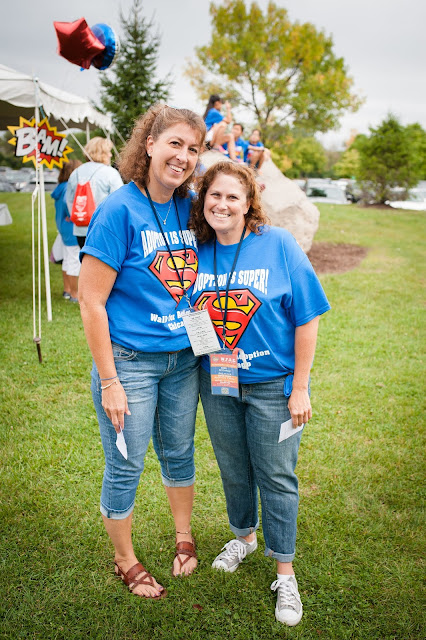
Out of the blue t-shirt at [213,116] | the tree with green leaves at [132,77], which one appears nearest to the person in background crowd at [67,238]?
the blue t-shirt at [213,116]

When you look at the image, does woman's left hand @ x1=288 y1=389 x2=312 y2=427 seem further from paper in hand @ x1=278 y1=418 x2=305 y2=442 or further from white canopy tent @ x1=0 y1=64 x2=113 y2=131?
white canopy tent @ x1=0 y1=64 x2=113 y2=131

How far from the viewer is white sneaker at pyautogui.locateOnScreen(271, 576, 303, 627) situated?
2.10m

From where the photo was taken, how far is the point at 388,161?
1980 centimetres

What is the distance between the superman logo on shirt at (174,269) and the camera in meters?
1.88

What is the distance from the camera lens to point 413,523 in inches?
108

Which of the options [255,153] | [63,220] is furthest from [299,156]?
[63,220]

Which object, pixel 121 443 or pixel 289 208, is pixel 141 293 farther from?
pixel 289 208

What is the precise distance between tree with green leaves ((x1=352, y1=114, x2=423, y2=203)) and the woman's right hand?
20.5 m

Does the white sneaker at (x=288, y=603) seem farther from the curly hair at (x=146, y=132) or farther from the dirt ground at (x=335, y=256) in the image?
the dirt ground at (x=335, y=256)

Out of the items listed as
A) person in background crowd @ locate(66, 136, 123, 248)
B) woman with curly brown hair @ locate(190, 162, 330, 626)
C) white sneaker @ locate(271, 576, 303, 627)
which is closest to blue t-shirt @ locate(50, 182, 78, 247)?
person in background crowd @ locate(66, 136, 123, 248)

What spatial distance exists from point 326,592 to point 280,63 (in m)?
19.0

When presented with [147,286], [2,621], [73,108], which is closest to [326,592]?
[2,621]

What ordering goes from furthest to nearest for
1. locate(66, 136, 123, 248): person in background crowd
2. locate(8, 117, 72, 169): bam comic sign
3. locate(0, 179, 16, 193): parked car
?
locate(0, 179, 16, 193): parked car
locate(66, 136, 123, 248): person in background crowd
locate(8, 117, 72, 169): bam comic sign

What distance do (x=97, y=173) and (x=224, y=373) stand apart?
4.28 m
